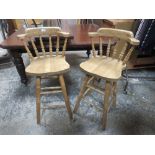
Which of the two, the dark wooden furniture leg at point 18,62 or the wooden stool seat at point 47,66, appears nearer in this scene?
the wooden stool seat at point 47,66

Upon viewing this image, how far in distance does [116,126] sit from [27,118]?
0.96 metres

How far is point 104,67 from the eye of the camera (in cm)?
138

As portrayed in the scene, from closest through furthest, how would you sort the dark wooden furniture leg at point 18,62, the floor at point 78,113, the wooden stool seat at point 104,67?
the wooden stool seat at point 104,67 → the floor at point 78,113 → the dark wooden furniture leg at point 18,62

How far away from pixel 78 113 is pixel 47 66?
0.67 m

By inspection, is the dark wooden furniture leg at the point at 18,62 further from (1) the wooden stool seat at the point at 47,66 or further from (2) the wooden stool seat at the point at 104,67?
(2) the wooden stool seat at the point at 104,67

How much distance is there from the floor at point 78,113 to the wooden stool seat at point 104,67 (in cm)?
43

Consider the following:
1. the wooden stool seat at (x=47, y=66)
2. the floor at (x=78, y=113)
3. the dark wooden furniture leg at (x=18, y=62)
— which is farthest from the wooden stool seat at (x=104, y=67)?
the dark wooden furniture leg at (x=18, y=62)

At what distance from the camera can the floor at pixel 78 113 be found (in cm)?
153

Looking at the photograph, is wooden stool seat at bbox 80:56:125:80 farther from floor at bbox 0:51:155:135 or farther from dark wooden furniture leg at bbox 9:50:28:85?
dark wooden furniture leg at bbox 9:50:28:85
